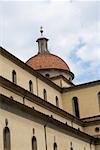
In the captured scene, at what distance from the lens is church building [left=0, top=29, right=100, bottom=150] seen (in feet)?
87.8

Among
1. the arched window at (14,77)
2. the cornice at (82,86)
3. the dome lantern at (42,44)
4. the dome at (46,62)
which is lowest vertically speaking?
the arched window at (14,77)

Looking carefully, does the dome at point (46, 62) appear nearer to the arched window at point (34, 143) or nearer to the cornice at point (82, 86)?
the cornice at point (82, 86)

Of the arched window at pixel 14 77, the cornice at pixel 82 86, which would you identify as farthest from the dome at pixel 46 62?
the arched window at pixel 14 77

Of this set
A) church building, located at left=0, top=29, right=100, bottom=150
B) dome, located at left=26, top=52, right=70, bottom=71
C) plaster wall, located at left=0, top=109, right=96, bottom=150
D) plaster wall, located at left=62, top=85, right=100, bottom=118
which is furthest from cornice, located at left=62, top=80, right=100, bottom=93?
plaster wall, located at left=0, top=109, right=96, bottom=150

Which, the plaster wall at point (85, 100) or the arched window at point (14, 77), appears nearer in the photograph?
the arched window at point (14, 77)

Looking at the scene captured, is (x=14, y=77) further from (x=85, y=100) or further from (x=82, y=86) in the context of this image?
(x=82, y=86)

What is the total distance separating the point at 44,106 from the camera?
3684 cm

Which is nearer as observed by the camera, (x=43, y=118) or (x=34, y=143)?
(x=34, y=143)

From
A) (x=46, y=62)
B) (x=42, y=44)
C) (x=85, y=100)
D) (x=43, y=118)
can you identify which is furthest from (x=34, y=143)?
(x=42, y=44)

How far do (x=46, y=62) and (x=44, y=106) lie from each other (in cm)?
1298

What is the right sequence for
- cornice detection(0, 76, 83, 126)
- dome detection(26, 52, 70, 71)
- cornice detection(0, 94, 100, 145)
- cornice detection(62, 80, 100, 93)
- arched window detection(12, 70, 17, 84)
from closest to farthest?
1. cornice detection(0, 94, 100, 145)
2. cornice detection(0, 76, 83, 126)
3. arched window detection(12, 70, 17, 84)
4. cornice detection(62, 80, 100, 93)
5. dome detection(26, 52, 70, 71)

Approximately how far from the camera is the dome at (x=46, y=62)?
48.8 meters

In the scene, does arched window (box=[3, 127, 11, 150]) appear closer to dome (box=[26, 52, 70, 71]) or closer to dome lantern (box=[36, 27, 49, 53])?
dome (box=[26, 52, 70, 71])

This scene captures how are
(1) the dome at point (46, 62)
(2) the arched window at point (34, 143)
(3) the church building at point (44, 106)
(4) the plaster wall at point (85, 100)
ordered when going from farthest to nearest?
(1) the dome at point (46, 62), (4) the plaster wall at point (85, 100), (2) the arched window at point (34, 143), (3) the church building at point (44, 106)
